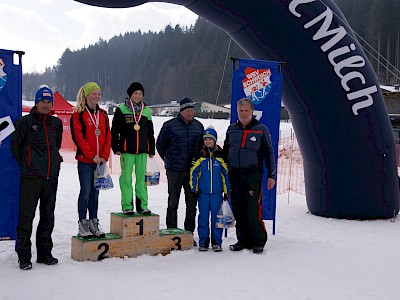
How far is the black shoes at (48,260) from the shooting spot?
13.7 ft

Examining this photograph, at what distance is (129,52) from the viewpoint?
11112cm

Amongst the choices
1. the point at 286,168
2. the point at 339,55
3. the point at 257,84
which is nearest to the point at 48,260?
the point at 257,84

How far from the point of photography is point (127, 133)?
4641mm

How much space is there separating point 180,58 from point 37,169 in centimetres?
8462

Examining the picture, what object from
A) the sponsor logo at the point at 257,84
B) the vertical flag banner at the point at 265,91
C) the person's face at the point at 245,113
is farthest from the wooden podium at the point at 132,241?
the sponsor logo at the point at 257,84

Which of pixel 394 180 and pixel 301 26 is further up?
pixel 301 26

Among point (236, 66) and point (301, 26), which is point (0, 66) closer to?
point (236, 66)

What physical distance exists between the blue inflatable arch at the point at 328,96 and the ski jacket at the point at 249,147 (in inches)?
69.3

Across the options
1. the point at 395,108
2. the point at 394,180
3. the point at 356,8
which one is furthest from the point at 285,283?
the point at 356,8

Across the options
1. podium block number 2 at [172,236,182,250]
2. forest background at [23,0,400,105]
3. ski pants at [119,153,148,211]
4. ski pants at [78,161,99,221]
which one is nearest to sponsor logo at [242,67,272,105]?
ski pants at [119,153,148,211]

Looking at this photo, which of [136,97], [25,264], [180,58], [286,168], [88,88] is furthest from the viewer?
[180,58]

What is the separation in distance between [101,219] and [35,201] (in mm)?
2698

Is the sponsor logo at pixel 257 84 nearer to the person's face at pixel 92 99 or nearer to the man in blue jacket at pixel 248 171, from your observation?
the man in blue jacket at pixel 248 171

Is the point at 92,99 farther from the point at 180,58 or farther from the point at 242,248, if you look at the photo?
the point at 180,58
